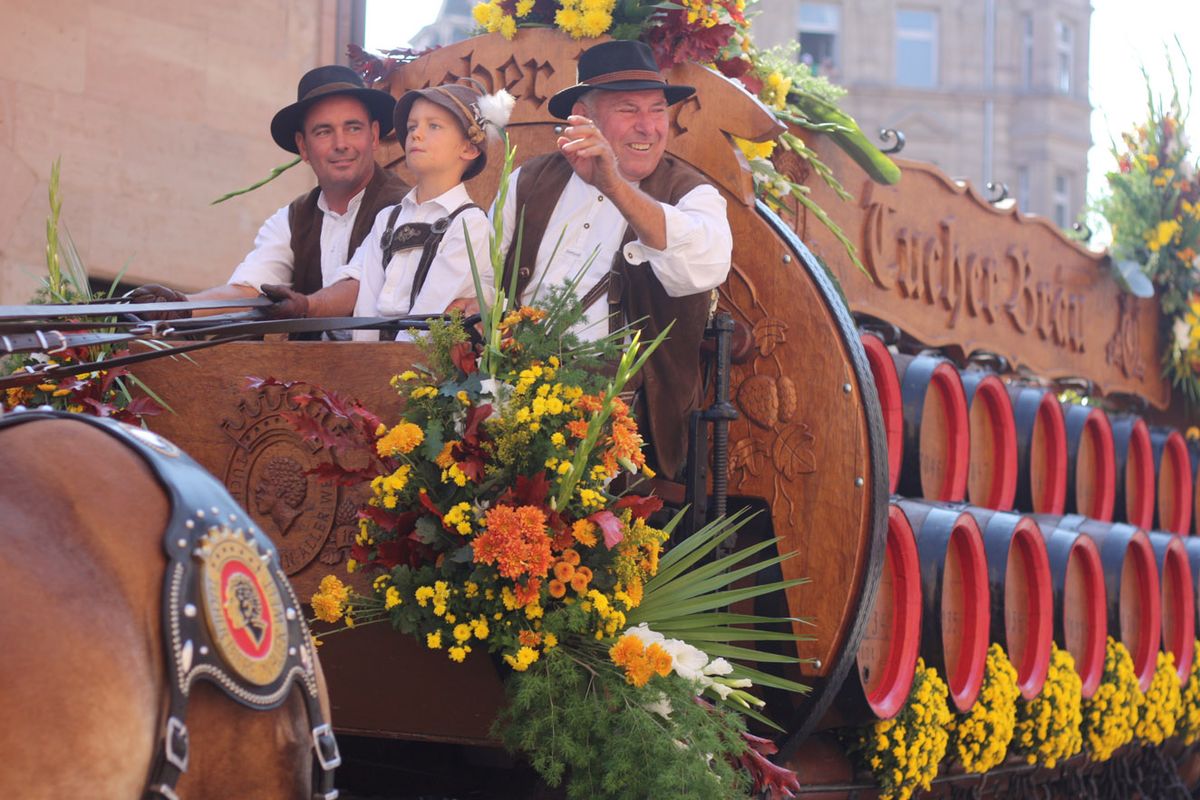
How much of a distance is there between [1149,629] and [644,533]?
14.8ft

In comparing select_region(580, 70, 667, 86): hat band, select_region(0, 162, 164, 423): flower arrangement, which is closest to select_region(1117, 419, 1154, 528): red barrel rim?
select_region(580, 70, 667, 86): hat band

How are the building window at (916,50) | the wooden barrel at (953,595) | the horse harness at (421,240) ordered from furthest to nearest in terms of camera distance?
the building window at (916,50)
the wooden barrel at (953,595)
the horse harness at (421,240)

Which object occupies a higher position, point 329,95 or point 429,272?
point 329,95

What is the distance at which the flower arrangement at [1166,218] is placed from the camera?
8.30 m

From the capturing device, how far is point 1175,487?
839 centimetres

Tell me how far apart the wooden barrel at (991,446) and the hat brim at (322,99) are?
A: 2.92m

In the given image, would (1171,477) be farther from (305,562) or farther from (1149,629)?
(305,562)

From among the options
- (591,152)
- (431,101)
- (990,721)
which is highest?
(431,101)

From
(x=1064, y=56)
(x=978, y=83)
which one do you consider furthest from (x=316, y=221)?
(x=1064, y=56)

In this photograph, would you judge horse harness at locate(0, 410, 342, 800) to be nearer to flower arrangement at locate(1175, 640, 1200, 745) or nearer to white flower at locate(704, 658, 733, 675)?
white flower at locate(704, 658, 733, 675)

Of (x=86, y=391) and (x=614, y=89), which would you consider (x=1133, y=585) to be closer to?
(x=614, y=89)

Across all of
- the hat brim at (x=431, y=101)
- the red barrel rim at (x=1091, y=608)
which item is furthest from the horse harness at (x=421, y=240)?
the red barrel rim at (x=1091, y=608)

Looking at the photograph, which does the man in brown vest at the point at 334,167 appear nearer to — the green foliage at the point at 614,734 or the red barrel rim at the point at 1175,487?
the green foliage at the point at 614,734

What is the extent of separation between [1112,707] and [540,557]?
4.04 metres
